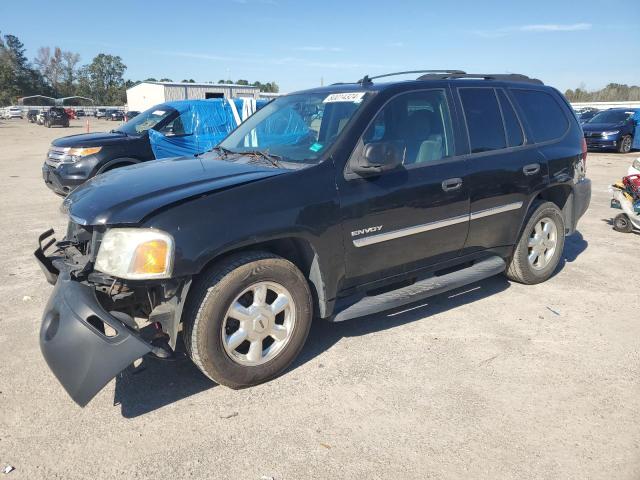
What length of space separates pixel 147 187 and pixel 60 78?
135m

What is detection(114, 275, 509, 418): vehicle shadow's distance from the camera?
122 inches

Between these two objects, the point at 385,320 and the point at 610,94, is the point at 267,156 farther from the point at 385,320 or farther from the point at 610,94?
the point at 610,94

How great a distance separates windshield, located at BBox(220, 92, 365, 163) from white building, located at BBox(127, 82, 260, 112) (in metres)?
33.3

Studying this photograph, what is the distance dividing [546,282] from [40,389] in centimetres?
459

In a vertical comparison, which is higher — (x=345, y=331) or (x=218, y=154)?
(x=218, y=154)

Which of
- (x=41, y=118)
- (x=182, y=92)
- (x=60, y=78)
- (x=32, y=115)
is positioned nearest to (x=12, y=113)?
(x=32, y=115)

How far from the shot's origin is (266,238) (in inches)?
118

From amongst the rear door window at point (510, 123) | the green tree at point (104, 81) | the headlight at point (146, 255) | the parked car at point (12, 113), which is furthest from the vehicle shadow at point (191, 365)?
the green tree at point (104, 81)

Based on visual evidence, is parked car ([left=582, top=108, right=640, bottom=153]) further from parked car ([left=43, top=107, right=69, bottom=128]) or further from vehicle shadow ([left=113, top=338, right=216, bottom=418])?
parked car ([left=43, top=107, right=69, bottom=128])

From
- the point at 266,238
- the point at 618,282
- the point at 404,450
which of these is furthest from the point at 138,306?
the point at 618,282

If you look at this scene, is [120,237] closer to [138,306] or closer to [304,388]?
[138,306]

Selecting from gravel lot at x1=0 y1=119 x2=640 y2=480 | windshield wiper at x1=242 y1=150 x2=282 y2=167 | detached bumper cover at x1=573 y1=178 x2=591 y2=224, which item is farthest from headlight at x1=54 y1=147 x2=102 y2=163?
detached bumper cover at x1=573 y1=178 x2=591 y2=224

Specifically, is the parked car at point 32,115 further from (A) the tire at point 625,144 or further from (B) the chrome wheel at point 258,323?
(B) the chrome wheel at point 258,323

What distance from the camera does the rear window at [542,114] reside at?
4.65m
